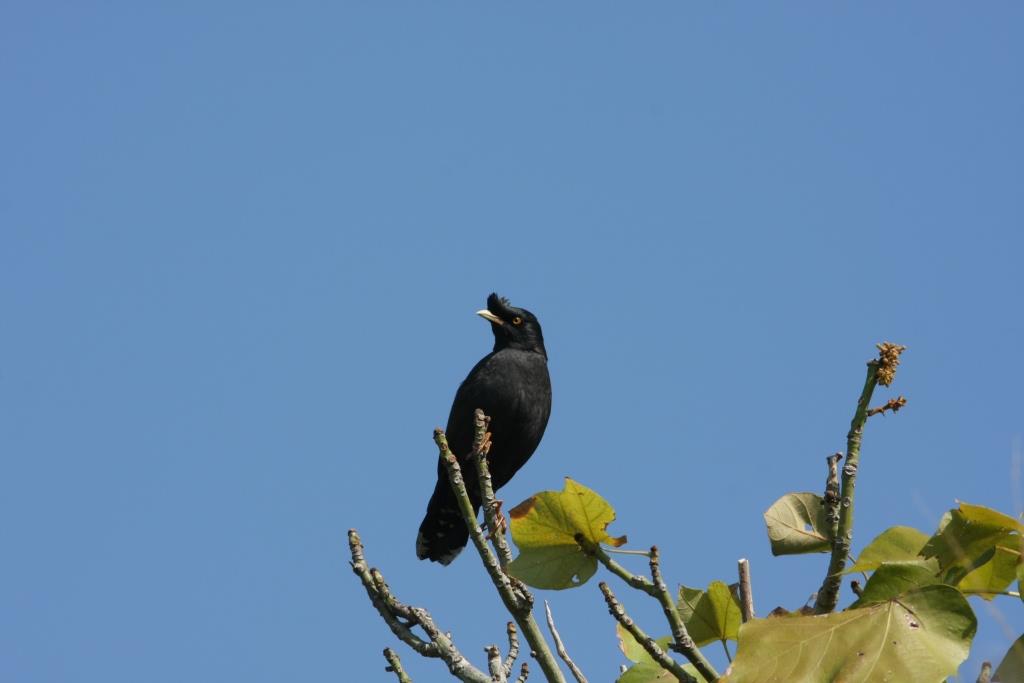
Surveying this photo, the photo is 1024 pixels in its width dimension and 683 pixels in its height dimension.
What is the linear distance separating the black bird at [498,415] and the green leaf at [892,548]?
201 inches

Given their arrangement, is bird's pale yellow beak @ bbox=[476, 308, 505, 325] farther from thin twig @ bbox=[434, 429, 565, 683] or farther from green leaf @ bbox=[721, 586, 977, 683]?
green leaf @ bbox=[721, 586, 977, 683]

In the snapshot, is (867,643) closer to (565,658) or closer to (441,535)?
(565,658)

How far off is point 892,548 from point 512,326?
6.41 m

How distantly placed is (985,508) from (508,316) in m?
6.70

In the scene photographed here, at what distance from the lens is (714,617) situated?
109 inches

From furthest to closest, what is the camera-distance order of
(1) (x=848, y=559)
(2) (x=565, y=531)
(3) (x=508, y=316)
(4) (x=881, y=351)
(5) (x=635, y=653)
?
(3) (x=508, y=316) → (5) (x=635, y=653) → (2) (x=565, y=531) → (1) (x=848, y=559) → (4) (x=881, y=351)

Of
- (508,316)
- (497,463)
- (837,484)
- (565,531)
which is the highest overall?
(508,316)

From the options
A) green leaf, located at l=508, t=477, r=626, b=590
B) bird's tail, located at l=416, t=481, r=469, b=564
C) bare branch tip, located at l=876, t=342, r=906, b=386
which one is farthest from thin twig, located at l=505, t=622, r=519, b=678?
bird's tail, located at l=416, t=481, r=469, b=564

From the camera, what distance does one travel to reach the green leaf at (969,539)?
250cm

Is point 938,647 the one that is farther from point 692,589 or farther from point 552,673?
point 552,673

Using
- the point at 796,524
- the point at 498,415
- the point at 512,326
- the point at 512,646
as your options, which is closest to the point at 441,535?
the point at 498,415

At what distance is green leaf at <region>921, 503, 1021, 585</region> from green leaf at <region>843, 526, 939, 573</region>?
56mm

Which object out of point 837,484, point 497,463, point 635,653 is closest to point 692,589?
point 635,653

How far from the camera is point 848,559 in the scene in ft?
8.57
